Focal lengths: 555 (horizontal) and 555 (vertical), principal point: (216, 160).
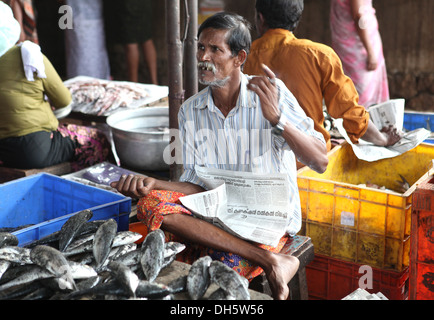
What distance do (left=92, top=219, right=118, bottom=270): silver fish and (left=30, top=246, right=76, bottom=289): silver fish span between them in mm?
171

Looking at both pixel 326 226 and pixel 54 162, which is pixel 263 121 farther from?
pixel 54 162

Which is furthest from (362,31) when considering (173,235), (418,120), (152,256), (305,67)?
(152,256)

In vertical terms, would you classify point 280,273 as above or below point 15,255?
below

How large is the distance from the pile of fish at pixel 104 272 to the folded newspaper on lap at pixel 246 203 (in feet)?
1.26

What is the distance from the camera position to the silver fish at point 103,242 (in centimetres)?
220

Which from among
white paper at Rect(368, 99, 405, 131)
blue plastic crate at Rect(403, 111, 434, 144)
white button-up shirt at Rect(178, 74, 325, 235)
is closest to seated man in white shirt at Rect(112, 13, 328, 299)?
white button-up shirt at Rect(178, 74, 325, 235)

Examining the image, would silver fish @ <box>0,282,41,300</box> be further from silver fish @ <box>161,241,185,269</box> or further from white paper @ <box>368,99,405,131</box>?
white paper @ <box>368,99,405,131</box>

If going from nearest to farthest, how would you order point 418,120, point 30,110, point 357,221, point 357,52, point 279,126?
1. point 279,126
2. point 357,221
3. point 30,110
4. point 418,120
5. point 357,52

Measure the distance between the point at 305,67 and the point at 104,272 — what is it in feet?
5.60

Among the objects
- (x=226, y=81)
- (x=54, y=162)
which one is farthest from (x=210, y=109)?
(x=54, y=162)

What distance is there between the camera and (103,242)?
224 centimetres

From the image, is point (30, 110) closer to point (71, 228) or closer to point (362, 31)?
point (71, 228)

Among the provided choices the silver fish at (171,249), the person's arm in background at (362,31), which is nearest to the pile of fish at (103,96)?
the person's arm in background at (362,31)
